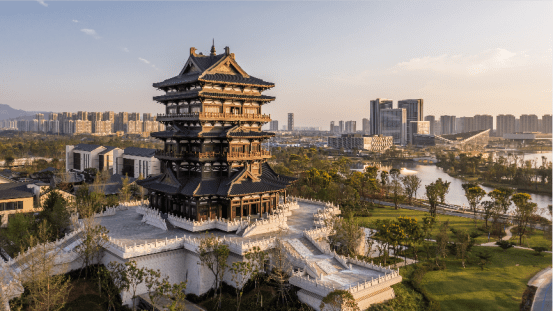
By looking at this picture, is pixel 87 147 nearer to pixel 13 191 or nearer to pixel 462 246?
pixel 13 191

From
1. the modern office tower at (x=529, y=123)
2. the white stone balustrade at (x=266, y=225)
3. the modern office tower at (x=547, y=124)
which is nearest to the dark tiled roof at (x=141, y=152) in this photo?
the white stone balustrade at (x=266, y=225)

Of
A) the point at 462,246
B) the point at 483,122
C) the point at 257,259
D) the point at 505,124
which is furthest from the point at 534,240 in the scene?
the point at 483,122

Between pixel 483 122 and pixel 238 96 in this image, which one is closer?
pixel 238 96

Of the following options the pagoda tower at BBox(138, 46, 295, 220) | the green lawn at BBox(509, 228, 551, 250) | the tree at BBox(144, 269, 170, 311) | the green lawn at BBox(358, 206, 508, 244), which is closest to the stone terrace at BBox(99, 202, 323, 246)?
the pagoda tower at BBox(138, 46, 295, 220)

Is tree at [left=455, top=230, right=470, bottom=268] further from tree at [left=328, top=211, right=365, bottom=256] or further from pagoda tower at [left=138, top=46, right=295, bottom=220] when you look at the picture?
pagoda tower at [left=138, top=46, right=295, bottom=220]

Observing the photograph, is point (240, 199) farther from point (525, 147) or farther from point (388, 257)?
point (525, 147)

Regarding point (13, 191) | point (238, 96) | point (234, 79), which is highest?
point (234, 79)

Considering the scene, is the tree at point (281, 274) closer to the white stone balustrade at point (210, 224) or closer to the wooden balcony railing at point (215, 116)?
the white stone balustrade at point (210, 224)
